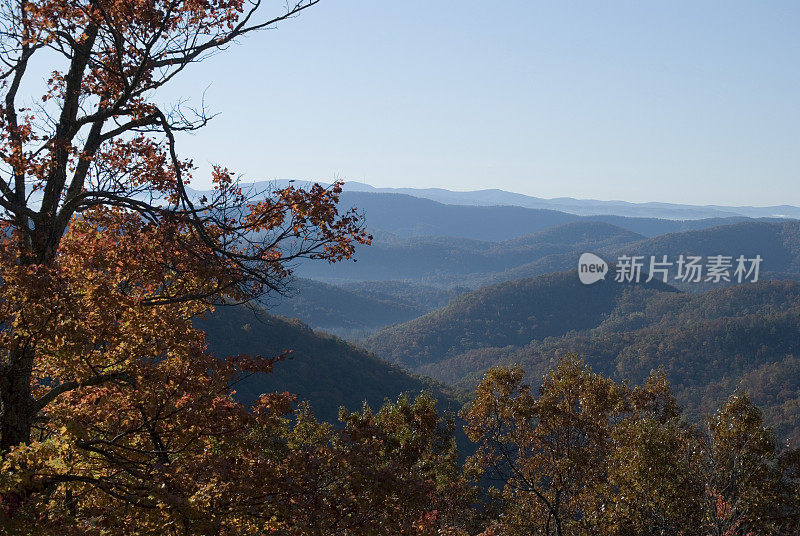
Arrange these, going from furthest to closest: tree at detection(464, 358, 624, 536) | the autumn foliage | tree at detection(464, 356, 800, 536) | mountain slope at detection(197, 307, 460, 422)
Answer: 1. mountain slope at detection(197, 307, 460, 422)
2. tree at detection(464, 358, 624, 536)
3. tree at detection(464, 356, 800, 536)
4. the autumn foliage

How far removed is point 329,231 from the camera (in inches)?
364

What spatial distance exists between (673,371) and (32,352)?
21480 centimetres

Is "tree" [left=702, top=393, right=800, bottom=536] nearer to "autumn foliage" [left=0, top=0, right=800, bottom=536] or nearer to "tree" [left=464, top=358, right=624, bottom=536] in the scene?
"tree" [left=464, top=358, right=624, bottom=536]

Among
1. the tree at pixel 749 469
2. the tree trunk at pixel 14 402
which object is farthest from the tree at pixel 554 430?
the tree trunk at pixel 14 402

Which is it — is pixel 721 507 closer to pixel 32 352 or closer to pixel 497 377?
pixel 497 377

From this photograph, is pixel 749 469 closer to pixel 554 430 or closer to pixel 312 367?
pixel 554 430

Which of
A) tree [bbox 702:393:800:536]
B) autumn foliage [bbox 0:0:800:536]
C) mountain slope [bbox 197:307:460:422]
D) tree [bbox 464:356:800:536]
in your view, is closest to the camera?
autumn foliage [bbox 0:0:800:536]

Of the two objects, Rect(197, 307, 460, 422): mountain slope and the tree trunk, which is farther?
Rect(197, 307, 460, 422): mountain slope

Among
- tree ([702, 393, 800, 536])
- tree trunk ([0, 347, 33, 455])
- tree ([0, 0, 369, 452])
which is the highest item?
tree ([0, 0, 369, 452])

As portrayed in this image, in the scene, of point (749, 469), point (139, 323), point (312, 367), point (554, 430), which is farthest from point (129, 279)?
point (312, 367)

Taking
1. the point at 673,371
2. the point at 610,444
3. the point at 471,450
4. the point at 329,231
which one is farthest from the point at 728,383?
the point at 329,231

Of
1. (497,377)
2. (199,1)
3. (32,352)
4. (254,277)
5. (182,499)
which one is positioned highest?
(199,1)

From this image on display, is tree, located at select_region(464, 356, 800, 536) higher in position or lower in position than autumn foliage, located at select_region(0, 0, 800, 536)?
lower

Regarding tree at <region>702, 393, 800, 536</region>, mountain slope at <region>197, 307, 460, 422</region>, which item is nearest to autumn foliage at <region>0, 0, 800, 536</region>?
tree at <region>702, 393, 800, 536</region>
